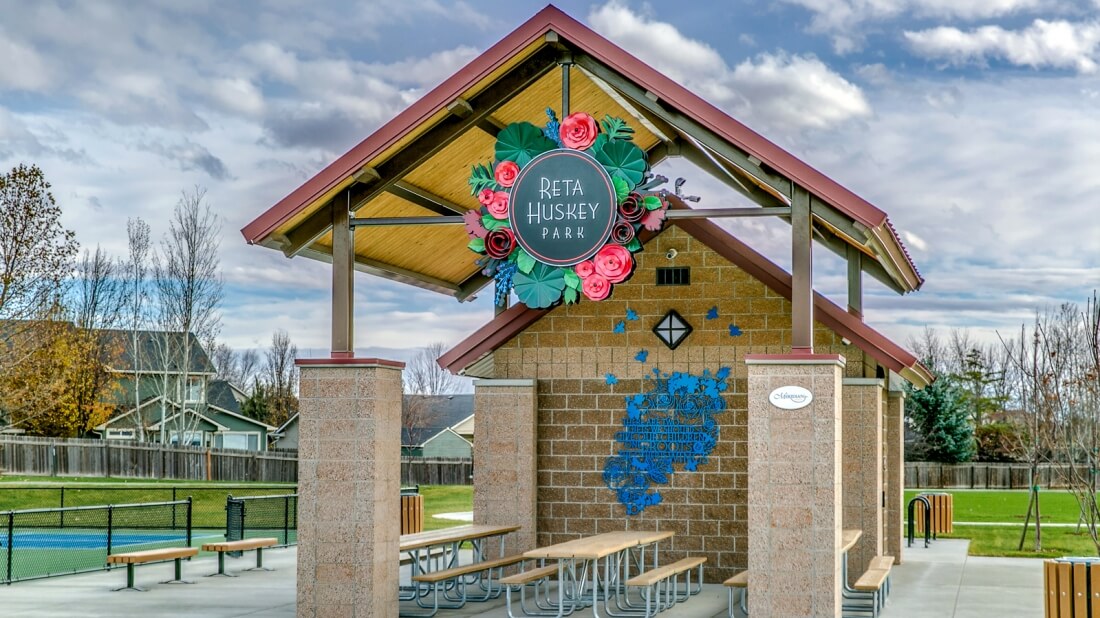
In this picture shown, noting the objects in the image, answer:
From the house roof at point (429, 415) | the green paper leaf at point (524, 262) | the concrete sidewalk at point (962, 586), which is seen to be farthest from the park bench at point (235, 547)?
the house roof at point (429, 415)

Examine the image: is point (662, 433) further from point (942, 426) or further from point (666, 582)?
point (942, 426)

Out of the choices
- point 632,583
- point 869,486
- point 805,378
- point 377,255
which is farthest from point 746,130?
point 869,486

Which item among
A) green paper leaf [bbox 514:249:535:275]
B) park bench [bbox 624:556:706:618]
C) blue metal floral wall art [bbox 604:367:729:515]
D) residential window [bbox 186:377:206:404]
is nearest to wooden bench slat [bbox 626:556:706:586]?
park bench [bbox 624:556:706:618]

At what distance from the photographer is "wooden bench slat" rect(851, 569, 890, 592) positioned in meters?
13.2

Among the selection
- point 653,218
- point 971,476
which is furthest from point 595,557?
point 971,476

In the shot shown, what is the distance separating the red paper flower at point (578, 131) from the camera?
1241cm

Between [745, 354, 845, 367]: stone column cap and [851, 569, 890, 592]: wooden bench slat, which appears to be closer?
[745, 354, 845, 367]: stone column cap

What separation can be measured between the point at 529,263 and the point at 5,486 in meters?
33.5

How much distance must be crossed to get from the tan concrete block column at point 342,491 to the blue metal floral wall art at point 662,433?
476cm

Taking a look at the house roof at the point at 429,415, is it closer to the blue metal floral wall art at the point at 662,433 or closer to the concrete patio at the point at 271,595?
the concrete patio at the point at 271,595

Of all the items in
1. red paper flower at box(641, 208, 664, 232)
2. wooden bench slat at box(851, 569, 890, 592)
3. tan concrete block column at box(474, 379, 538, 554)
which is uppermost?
red paper flower at box(641, 208, 664, 232)

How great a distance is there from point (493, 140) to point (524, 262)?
2313 mm

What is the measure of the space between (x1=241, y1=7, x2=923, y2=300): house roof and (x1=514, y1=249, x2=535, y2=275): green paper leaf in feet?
4.93

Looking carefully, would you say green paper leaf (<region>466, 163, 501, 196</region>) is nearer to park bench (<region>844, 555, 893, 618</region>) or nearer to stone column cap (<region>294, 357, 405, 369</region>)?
stone column cap (<region>294, 357, 405, 369</region>)
